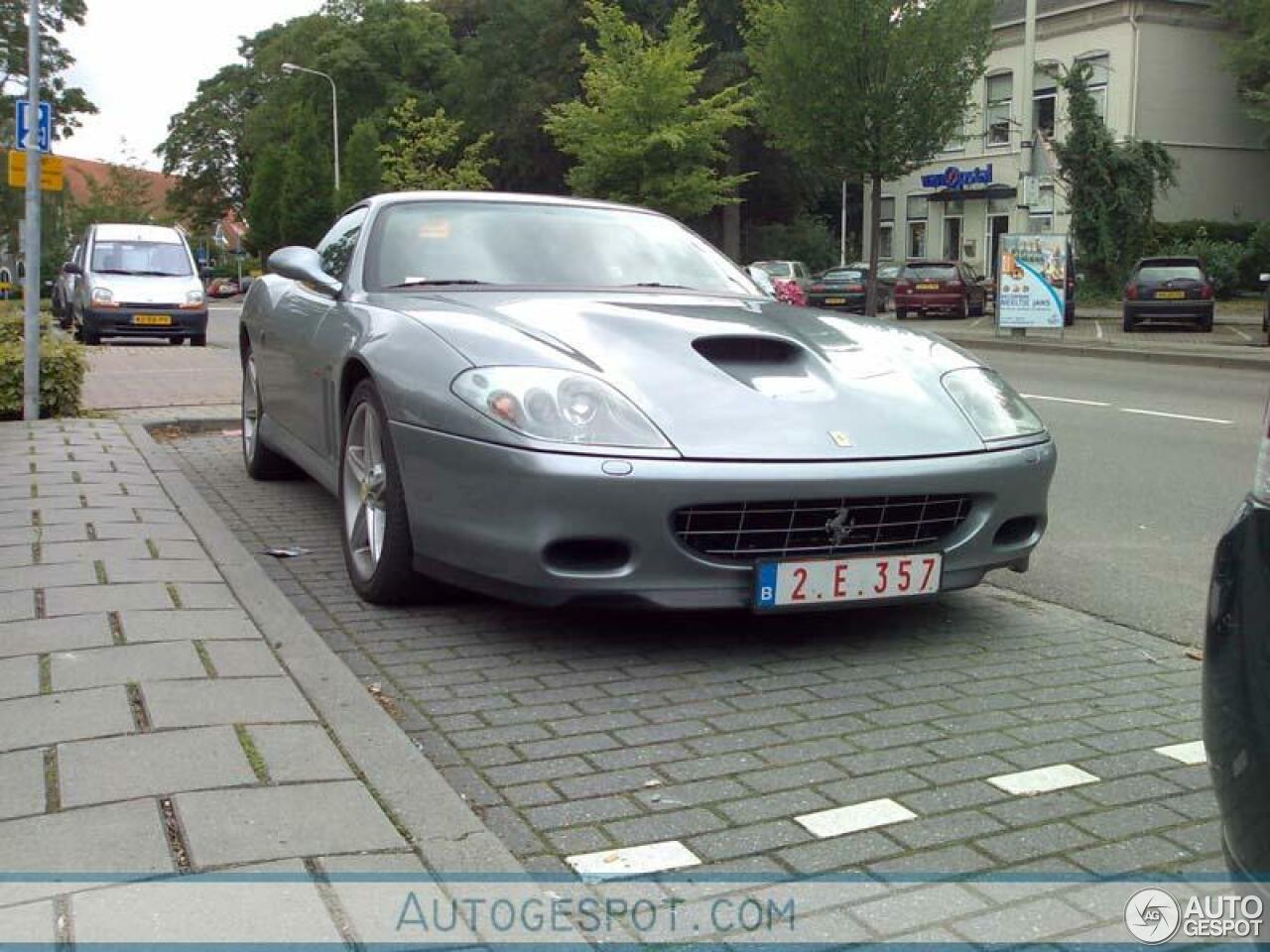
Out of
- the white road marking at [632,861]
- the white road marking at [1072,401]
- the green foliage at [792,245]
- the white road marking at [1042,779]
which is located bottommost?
the white road marking at [632,861]

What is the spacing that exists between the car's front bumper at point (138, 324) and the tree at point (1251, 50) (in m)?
22.1

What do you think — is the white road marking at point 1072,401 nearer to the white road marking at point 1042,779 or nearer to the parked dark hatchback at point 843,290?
the white road marking at point 1042,779

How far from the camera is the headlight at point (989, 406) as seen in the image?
429 centimetres

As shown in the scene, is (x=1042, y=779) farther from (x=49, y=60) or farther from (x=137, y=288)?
(x=49, y=60)

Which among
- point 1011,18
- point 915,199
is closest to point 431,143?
point 915,199

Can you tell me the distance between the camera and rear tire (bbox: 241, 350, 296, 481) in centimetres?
701

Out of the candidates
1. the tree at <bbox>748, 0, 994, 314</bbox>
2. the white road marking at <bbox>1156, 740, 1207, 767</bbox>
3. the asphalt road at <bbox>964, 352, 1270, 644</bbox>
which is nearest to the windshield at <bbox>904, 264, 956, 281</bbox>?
the tree at <bbox>748, 0, 994, 314</bbox>

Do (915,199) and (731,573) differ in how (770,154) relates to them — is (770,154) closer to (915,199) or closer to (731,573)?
(915,199)

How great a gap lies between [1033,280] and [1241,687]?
22716mm

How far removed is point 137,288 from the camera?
19859 millimetres

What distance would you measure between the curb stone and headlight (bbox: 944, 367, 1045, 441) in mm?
2125

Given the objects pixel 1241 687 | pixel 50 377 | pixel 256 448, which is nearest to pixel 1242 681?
pixel 1241 687

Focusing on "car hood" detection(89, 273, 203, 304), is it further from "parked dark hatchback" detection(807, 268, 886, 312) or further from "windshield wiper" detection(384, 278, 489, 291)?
"parked dark hatchback" detection(807, 268, 886, 312)

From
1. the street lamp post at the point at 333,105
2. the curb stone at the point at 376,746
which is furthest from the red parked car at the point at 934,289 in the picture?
the street lamp post at the point at 333,105
